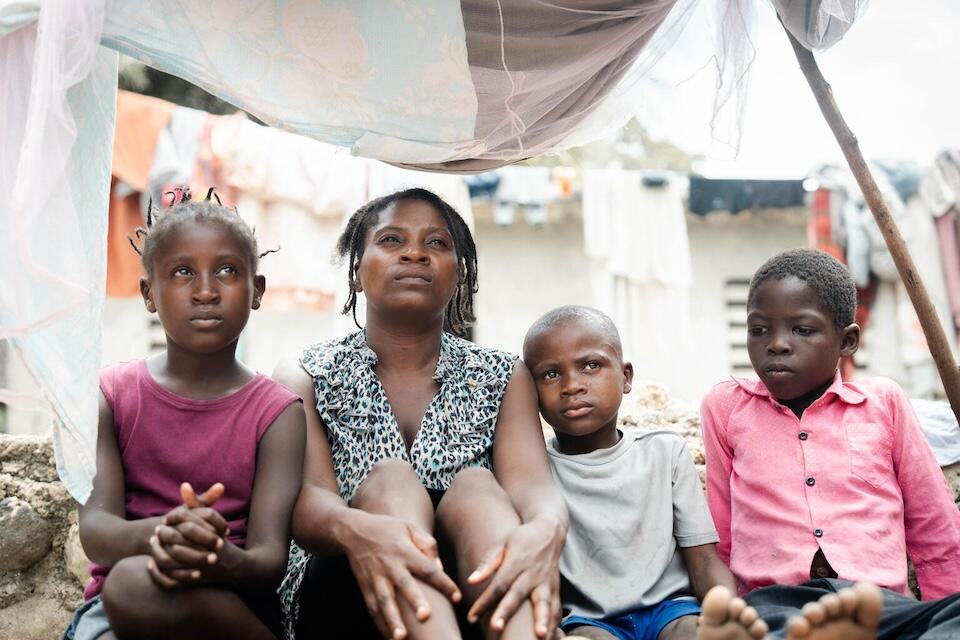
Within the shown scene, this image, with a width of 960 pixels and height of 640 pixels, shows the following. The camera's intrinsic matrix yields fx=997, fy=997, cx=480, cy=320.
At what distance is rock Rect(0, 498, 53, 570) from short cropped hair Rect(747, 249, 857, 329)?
2180 mm

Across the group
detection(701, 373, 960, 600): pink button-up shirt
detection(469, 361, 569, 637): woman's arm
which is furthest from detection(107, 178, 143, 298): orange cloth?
detection(701, 373, 960, 600): pink button-up shirt

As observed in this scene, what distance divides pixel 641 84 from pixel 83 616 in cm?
201

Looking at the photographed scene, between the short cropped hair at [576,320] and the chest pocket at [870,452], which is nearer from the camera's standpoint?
the chest pocket at [870,452]

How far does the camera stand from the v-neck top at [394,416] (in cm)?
249

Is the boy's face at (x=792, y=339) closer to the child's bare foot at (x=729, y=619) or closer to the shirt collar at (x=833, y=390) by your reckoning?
the shirt collar at (x=833, y=390)

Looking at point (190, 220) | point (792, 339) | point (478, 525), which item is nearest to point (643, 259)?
point (792, 339)

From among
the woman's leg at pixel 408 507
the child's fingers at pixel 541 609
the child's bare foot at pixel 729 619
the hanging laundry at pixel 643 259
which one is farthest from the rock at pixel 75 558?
the hanging laundry at pixel 643 259

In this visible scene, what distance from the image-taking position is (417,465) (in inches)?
97.7

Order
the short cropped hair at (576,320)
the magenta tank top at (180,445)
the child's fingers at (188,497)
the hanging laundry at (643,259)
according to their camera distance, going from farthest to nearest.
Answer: the hanging laundry at (643,259) → the short cropped hair at (576,320) → the magenta tank top at (180,445) → the child's fingers at (188,497)

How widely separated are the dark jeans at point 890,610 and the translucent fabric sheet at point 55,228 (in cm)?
151

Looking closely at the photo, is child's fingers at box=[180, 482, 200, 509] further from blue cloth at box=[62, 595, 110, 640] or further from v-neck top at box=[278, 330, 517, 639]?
v-neck top at box=[278, 330, 517, 639]

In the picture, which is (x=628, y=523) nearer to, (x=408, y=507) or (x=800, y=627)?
(x=408, y=507)

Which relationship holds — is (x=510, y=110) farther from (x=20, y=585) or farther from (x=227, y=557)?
(x=20, y=585)

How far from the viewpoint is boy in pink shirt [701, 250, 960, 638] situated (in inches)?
101
